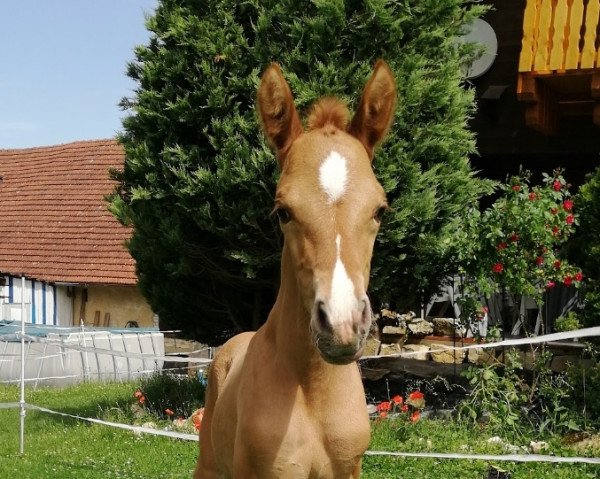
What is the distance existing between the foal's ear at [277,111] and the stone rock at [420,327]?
621cm

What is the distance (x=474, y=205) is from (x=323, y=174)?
5.34m

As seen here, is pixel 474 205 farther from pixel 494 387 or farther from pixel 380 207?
pixel 380 207

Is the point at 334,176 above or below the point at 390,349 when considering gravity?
above

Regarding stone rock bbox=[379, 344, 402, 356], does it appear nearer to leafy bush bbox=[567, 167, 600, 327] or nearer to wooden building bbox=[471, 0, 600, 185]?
leafy bush bbox=[567, 167, 600, 327]

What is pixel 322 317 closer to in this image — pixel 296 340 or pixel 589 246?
pixel 296 340

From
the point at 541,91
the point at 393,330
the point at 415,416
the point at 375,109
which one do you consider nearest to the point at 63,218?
the point at 393,330

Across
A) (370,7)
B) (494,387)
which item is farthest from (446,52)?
(494,387)

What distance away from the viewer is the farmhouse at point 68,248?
18922 millimetres

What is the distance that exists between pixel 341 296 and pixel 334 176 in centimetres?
51

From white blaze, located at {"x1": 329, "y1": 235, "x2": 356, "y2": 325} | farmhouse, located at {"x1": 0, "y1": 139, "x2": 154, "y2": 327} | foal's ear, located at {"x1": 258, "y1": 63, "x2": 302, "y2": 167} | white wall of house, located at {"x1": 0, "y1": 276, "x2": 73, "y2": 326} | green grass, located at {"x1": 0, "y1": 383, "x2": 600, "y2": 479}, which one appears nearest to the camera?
white blaze, located at {"x1": 329, "y1": 235, "x2": 356, "y2": 325}

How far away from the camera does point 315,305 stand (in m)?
2.52

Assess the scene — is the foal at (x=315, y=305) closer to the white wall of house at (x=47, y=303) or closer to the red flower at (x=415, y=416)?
the red flower at (x=415, y=416)

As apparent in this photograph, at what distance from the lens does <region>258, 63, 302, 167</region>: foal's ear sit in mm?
3143

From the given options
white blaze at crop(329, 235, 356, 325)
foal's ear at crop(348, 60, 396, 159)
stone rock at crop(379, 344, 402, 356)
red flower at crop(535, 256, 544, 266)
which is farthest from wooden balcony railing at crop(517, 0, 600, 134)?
white blaze at crop(329, 235, 356, 325)
